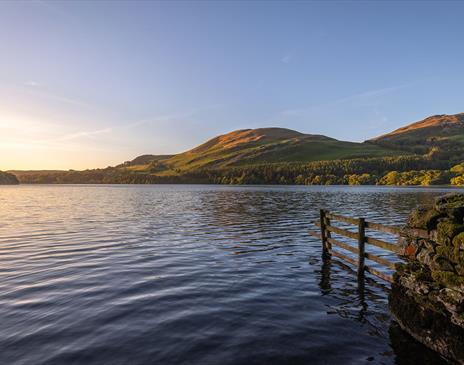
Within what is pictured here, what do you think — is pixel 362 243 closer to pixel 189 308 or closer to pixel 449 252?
pixel 449 252

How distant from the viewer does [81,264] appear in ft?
60.0

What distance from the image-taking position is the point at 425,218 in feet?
33.8

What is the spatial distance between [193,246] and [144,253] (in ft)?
12.1

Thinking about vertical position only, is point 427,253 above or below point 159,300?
above

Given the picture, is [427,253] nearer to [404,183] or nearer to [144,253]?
[144,253]

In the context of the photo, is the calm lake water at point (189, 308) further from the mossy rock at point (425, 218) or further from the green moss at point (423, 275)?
the mossy rock at point (425, 218)

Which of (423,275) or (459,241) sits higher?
(459,241)

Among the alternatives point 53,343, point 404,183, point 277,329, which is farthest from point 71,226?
point 404,183

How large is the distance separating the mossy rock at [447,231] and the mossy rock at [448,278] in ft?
2.66

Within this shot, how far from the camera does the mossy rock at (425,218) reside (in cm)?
998

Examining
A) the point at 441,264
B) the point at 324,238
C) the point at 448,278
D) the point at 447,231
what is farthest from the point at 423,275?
the point at 324,238

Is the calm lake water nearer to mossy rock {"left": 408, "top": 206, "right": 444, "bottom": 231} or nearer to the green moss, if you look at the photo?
the green moss

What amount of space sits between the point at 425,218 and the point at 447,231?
1243 mm

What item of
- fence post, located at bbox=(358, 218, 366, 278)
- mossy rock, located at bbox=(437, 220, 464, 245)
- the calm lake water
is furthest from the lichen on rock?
fence post, located at bbox=(358, 218, 366, 278)
